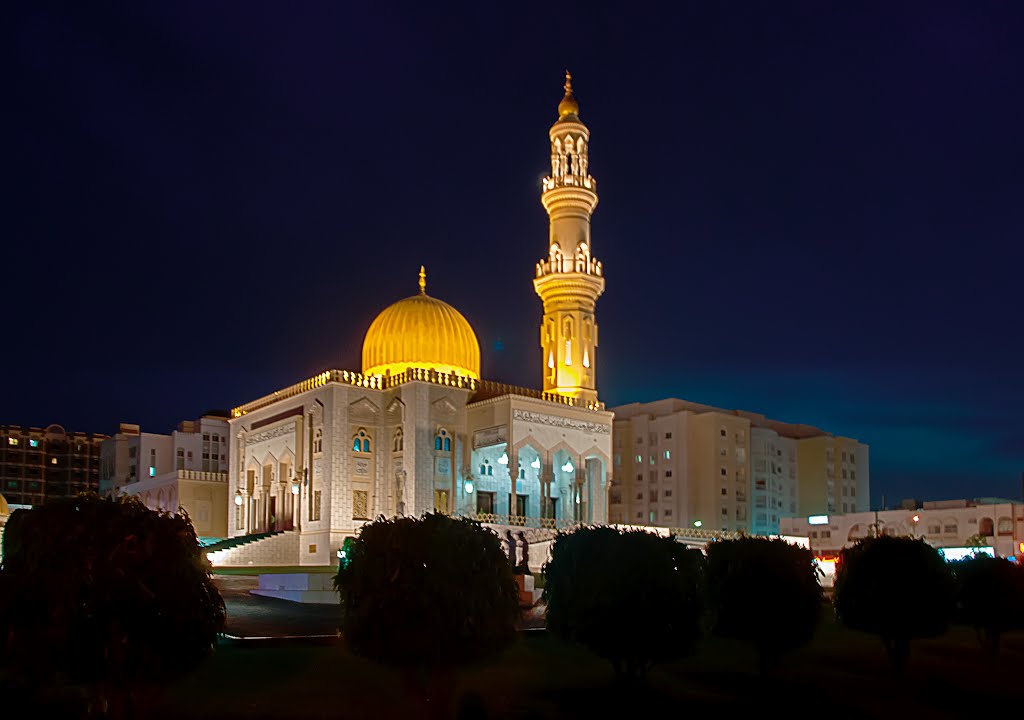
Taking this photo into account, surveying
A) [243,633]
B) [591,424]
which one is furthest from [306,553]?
[243,633]

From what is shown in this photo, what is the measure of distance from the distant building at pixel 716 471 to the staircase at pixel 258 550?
3132 cm

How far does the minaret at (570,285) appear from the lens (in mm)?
50125

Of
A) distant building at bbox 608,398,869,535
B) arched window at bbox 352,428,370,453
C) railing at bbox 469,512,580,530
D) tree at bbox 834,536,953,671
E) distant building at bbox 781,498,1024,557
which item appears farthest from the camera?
distant building at bbox 608,398,869,535

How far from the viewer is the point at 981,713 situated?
17.2 meters

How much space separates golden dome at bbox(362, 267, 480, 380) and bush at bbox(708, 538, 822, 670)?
1209 inches

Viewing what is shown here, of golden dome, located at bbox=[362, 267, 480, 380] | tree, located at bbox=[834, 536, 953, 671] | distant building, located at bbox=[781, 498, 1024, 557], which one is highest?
golden dome, located at bbox=[362, 267, 480, 380]

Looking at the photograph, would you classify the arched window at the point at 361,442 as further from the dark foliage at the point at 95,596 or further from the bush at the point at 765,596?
the dark foliage at the point at 95,596

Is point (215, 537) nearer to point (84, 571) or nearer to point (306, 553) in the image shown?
point (306, 553)

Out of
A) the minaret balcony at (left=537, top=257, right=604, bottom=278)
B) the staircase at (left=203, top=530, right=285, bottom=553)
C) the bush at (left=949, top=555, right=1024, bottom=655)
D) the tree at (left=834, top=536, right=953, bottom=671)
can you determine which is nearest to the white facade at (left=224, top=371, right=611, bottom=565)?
the staircase at (left=203, top=530, right=285, bottom=553)

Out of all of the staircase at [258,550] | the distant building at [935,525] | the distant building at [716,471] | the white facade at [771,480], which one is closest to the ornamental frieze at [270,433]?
the staircase at [258,550]

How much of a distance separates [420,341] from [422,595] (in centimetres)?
3643

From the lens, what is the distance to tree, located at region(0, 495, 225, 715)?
10.8 m

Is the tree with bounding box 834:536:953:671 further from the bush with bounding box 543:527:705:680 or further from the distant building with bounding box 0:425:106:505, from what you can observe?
the distant building with bounding box 0:425:106:505

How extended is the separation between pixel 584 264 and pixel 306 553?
17.6 metres
